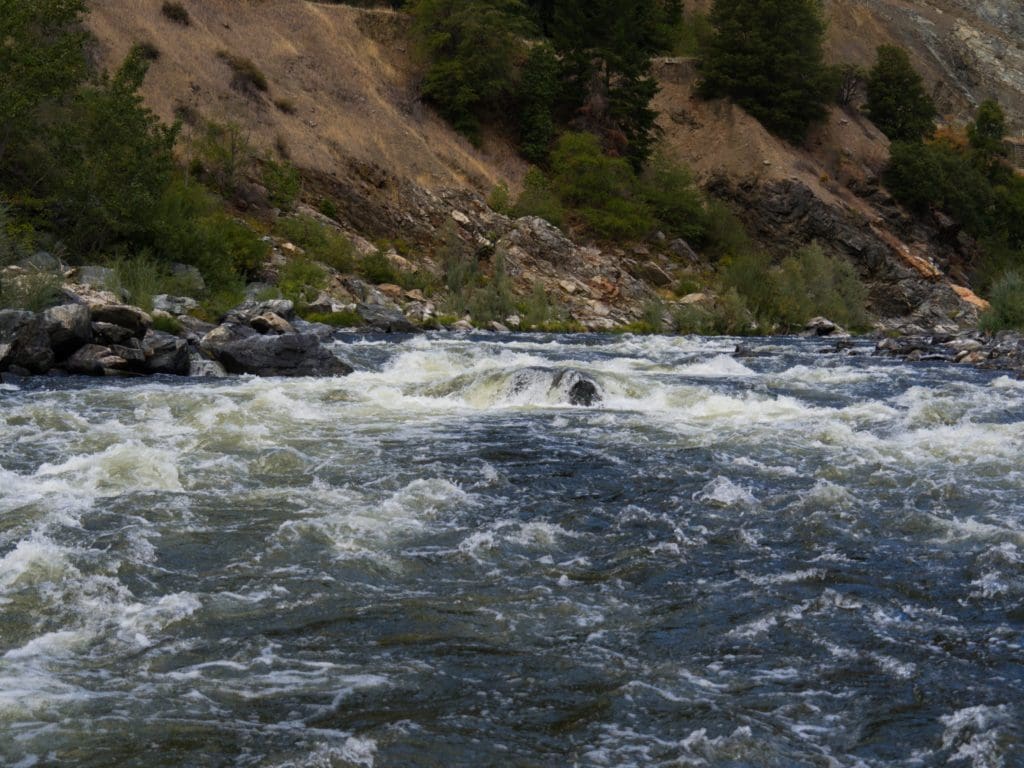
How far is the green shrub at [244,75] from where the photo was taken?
151 feet

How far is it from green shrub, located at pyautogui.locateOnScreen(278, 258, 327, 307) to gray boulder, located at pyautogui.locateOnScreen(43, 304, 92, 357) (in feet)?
40.9

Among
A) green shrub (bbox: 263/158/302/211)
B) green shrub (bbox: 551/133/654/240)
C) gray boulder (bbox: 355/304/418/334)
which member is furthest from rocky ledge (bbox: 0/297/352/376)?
green shrub (bbox: 551/133/654/240)

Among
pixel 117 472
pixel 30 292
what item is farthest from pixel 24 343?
pixel 117 472

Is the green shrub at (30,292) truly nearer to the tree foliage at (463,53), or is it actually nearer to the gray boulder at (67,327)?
the gray boulder at (67,327)

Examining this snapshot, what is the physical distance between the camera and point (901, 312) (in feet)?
187

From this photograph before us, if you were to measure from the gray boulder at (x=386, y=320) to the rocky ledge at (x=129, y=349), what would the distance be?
975 centimetres

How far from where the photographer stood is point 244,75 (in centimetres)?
4659

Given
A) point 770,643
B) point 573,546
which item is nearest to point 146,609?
point 573,546

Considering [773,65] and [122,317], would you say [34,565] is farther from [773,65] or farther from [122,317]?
[773,65]

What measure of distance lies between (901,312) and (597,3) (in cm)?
2697

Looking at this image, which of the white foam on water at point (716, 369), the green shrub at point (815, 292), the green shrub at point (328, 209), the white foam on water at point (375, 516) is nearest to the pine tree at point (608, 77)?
the green shrub at point (815, 292)

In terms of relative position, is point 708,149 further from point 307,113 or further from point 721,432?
point 721,432

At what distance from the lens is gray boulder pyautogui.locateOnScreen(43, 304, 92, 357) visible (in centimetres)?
1599

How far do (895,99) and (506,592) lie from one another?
7410 centimetres
